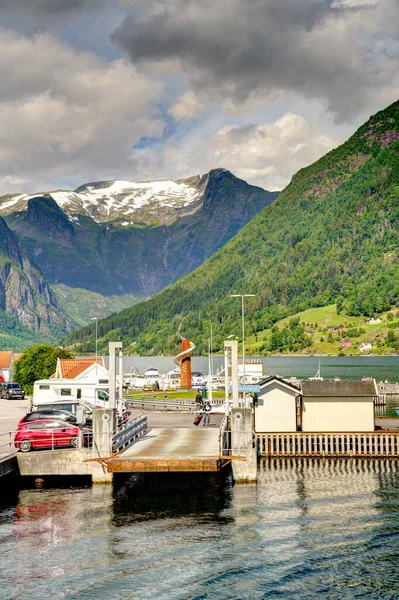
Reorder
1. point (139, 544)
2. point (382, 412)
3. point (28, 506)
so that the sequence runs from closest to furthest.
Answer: point (139, 544) → point (28, 506) → point (382, 412)

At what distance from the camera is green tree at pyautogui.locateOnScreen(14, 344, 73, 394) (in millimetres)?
131750

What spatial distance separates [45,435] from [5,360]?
135 metres

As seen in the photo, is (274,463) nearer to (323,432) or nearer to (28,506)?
(323,432)

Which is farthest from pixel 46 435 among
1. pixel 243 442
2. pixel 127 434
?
pixel 243 442

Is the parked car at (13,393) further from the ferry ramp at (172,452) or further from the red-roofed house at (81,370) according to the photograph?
the ferry ramp at (172,452)

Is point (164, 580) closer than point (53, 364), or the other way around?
point (164, 580)

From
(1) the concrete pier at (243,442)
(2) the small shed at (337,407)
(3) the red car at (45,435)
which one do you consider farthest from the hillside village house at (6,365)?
(1) the concrete pier at (243,442)

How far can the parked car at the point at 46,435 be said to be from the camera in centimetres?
5234

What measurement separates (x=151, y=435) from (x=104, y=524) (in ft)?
70.4

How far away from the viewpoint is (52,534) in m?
38.9

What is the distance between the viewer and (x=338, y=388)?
6725 centimetres

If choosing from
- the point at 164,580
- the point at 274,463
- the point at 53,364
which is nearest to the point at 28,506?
the point at 164,580

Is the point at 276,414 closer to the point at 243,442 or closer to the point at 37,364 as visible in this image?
the point at 243,442

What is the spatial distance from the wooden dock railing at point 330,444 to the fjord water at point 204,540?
380 inches
